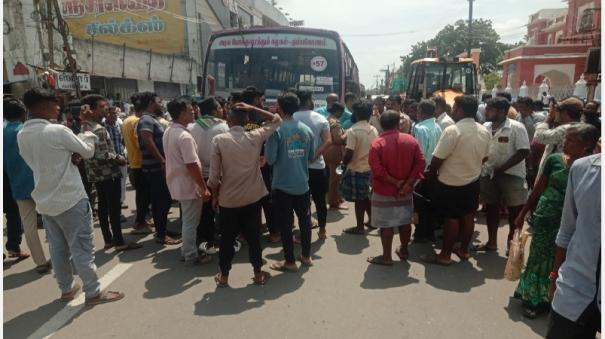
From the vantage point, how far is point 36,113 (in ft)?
10.4

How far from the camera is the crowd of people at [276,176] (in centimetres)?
311

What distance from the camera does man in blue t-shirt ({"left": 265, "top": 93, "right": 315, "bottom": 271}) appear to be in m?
3.85

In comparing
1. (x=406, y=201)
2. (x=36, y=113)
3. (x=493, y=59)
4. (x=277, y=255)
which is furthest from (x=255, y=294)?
(x=493, y=59)

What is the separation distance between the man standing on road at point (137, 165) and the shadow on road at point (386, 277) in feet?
9.66

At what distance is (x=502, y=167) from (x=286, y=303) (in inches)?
98.9

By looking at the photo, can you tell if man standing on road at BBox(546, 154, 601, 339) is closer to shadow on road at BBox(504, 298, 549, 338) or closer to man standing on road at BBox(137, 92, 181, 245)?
shadow on road at BBox(504, 298, 549, 338)

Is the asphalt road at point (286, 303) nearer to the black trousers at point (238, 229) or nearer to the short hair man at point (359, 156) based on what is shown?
the black trousers at point (238, 229)

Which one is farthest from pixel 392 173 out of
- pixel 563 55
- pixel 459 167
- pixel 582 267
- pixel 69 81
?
pixel 563 55

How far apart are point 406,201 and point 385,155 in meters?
0.53

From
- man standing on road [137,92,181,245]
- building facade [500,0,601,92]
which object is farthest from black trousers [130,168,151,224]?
building facade [500,0,601,92]

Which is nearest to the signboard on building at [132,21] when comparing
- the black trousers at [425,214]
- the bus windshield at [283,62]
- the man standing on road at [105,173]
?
the bus windshield at [283,62]

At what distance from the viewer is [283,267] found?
405 cm

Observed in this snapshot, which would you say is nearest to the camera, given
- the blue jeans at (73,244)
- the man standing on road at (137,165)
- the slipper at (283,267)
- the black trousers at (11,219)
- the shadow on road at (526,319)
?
the shadow on road at (526,319)

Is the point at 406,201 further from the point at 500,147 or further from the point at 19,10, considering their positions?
the point at 19,10
